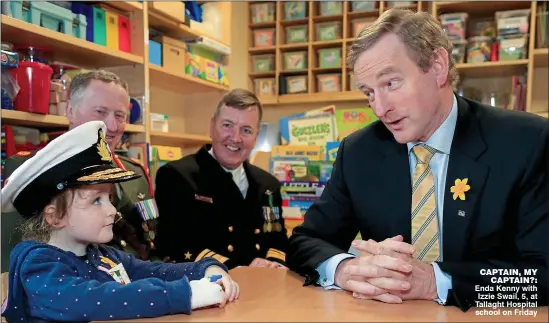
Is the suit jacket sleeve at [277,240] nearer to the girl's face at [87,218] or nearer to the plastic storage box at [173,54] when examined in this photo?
the girl's face at [87,218]

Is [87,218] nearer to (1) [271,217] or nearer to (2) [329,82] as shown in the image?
(1) [271,217]

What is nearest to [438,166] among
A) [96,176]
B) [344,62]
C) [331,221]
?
[331,221]

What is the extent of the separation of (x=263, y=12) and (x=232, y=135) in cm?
256

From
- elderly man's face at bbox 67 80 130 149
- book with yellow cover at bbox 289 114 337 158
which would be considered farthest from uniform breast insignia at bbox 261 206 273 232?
book with yellow cover at bbox 289 114 337 158

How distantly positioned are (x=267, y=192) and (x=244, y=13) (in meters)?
2.68

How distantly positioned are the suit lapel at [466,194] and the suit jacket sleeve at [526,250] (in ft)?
0.31

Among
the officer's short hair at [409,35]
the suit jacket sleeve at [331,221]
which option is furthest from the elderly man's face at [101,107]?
the officer's short hair at [409,35]

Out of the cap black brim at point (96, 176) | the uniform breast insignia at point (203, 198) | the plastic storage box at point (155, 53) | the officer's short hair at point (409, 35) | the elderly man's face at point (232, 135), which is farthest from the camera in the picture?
the plastic storage box at point (155, 53)

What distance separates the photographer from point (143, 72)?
2963 mm

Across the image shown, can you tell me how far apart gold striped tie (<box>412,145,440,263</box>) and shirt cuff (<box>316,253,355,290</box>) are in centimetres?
20

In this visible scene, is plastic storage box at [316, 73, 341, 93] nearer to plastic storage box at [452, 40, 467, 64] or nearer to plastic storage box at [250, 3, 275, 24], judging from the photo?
plastic storage box at [250, 3, 275, 24]

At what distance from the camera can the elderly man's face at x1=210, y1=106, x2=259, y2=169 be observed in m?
2.30

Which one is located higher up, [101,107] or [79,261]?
[101,107]

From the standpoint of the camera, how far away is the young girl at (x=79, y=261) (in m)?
0.98
